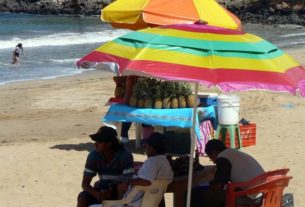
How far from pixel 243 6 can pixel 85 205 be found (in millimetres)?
61494

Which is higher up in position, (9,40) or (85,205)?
(85,205)

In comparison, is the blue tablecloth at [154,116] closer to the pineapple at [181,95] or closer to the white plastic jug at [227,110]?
the pineapple at [181,95]

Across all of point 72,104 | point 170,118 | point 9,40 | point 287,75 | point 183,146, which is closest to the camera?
point 287,75

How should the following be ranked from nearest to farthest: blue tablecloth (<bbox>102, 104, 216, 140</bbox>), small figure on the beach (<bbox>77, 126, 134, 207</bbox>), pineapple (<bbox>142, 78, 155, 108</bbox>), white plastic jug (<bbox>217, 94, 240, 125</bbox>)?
small figure on the beach (<bbox>77, 126, 134, 207</bbox>), blue tablecloth (<bbox>102, 104, 216, 140</bbox>), pineapple (<bbox>142, 78, 155, 108</bbox>), white plastic jug (<bbox>217, 94, 240, 125</bbox>)

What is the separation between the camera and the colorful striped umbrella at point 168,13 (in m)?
7.74

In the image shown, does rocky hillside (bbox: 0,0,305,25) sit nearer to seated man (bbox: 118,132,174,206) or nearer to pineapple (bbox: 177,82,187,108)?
pineapple (bbox: 177,82,187,108)

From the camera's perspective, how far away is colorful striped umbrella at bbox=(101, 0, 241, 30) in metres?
7.74

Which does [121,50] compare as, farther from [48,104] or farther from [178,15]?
[48,104]

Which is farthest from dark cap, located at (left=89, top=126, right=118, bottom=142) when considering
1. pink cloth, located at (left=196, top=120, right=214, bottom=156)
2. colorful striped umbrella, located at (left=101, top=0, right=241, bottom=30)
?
pink cloth, located at (left=196, top=120, right=214, bottom=156)

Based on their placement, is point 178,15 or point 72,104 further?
point 72,104

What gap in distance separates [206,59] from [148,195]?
1225mm

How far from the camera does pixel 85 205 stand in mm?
5500

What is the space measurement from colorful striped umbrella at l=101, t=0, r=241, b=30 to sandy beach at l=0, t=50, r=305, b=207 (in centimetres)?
192

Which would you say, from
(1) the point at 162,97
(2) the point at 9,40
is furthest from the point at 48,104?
(2) the point at 9,40
